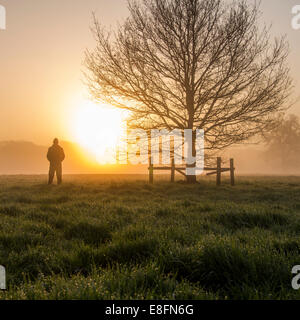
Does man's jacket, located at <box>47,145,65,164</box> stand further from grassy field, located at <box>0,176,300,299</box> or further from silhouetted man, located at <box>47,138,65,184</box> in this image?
grassy field, located at <box>0,176,300,299</box>

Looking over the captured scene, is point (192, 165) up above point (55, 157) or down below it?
below

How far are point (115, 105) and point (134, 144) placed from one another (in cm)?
257

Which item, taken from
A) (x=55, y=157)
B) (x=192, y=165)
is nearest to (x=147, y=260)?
(x=55, y=157)

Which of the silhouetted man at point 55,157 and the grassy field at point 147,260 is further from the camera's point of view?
the silhouetted man at point 55,157

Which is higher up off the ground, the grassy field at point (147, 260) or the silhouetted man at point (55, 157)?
the silhouetted man at point (55, 157)

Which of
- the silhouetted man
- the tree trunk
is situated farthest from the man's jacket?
the tree trunk

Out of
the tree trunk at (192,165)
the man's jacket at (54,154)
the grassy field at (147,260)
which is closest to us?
the grassy field at (147,260)

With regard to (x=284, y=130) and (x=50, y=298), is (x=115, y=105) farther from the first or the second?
(x=284, y=130)

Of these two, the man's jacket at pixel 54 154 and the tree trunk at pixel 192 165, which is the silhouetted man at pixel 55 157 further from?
the tree trunk at pixel 192 165

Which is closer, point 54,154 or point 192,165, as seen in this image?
point 54,154

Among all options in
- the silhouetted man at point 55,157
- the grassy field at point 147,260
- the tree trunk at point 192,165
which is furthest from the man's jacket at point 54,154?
the grassy field at point 147,260

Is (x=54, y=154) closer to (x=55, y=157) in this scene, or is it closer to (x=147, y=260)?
(x=55, y=157)

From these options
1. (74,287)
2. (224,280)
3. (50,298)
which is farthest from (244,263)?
(50,298)

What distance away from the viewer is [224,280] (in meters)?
2.65
